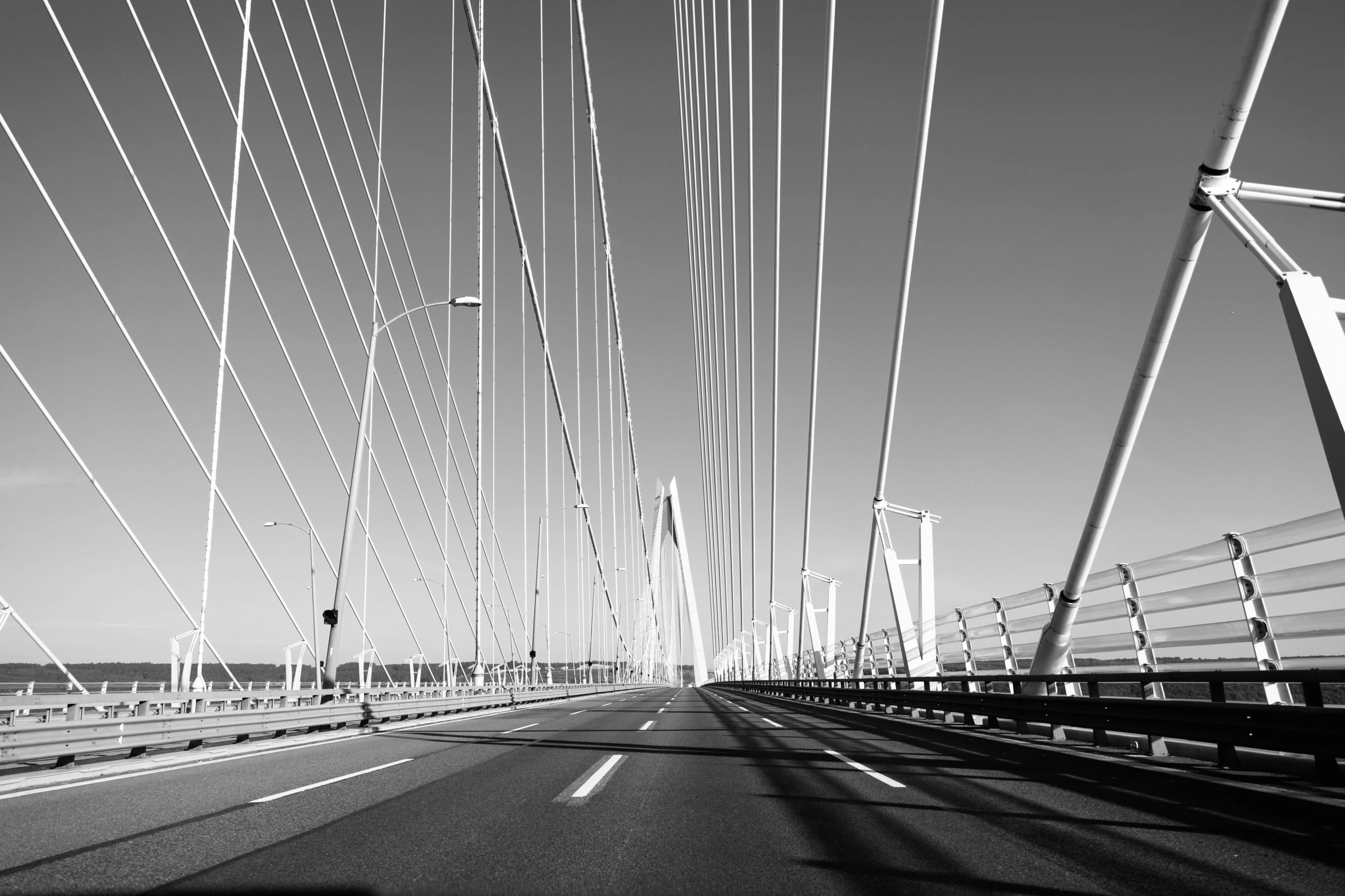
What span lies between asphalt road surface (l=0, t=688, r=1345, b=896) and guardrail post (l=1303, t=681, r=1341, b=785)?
0.58m

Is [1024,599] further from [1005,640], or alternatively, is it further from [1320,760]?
[1320,760]

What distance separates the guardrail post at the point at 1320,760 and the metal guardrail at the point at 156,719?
10.9m

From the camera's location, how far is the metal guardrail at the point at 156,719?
28.8ft

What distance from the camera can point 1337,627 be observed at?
6.19 metres

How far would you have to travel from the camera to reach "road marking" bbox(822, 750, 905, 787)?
694 cm

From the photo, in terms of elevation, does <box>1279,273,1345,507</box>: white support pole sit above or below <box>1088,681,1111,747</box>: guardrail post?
above

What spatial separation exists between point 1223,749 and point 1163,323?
153 inches

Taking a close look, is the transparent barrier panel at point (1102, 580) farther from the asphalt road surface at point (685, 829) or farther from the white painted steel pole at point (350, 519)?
the white painted steel pole at point (350, 519)

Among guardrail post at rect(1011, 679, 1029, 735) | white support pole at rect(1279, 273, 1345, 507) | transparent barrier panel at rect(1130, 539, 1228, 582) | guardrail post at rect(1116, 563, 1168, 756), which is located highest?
white support pole at rect(1279, 273, 1345, 507)

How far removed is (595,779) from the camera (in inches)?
298

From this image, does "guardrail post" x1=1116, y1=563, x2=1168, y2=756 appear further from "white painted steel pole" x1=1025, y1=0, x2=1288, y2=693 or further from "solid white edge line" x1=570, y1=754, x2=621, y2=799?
"solid white edge line" x1=570, y1=754, x2=621, y2=799

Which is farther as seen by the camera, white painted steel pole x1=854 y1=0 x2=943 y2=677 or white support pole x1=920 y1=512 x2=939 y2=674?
white support pole x1=920 y1=512 x2=939 y2=674

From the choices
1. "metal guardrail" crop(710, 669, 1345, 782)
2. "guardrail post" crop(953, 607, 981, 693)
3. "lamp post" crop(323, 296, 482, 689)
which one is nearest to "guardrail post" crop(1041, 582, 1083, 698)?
"metal guardrail" crop(710, 669, 1345, 782)

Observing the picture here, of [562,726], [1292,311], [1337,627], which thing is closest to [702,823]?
[1337,627]
